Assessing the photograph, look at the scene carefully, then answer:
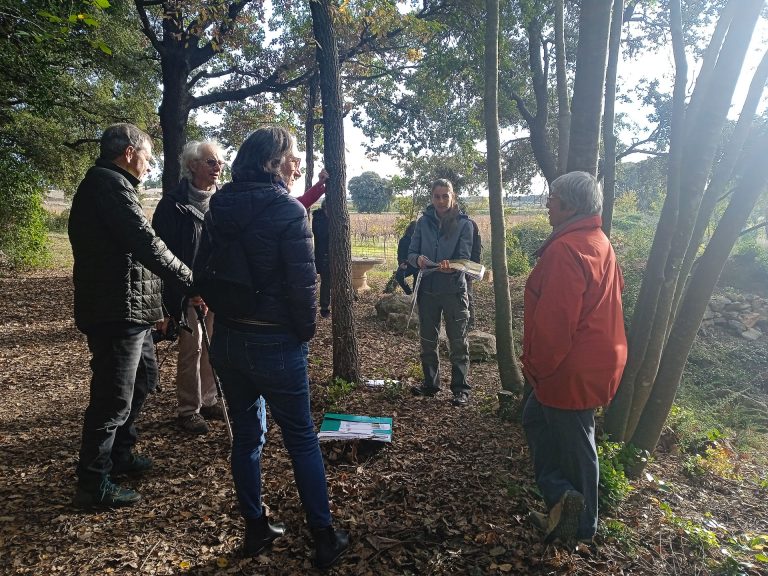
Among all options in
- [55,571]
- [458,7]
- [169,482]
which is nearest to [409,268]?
[169,482]

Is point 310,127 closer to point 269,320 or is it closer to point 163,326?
point 163,326

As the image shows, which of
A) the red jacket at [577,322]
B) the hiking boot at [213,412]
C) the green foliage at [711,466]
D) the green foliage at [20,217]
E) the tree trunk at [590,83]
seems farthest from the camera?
the green foliage at [20,217]

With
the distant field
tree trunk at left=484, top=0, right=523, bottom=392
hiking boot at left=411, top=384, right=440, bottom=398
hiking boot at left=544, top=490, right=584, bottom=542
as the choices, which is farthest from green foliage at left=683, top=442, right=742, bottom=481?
the distant field

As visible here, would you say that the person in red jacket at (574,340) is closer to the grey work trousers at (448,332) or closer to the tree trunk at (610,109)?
the grey work trousers at (448,332)

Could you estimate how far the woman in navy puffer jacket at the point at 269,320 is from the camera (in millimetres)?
2047

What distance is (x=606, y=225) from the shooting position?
14.5 ft

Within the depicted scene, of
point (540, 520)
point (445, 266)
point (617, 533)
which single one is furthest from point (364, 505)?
point (445, 266)

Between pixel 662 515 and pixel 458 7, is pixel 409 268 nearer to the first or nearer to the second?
pixel 662 515

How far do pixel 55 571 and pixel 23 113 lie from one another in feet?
41.9

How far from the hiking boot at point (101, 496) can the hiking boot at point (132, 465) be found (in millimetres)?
293

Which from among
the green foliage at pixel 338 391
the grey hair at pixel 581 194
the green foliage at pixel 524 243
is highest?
the grey hair at pixel 581 194

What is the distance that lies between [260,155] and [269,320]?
0.72 meters

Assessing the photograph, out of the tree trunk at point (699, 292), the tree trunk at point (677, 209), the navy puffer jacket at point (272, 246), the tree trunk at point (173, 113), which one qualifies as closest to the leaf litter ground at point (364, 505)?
the tree trunk at point (699, 292)

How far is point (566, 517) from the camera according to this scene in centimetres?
228
